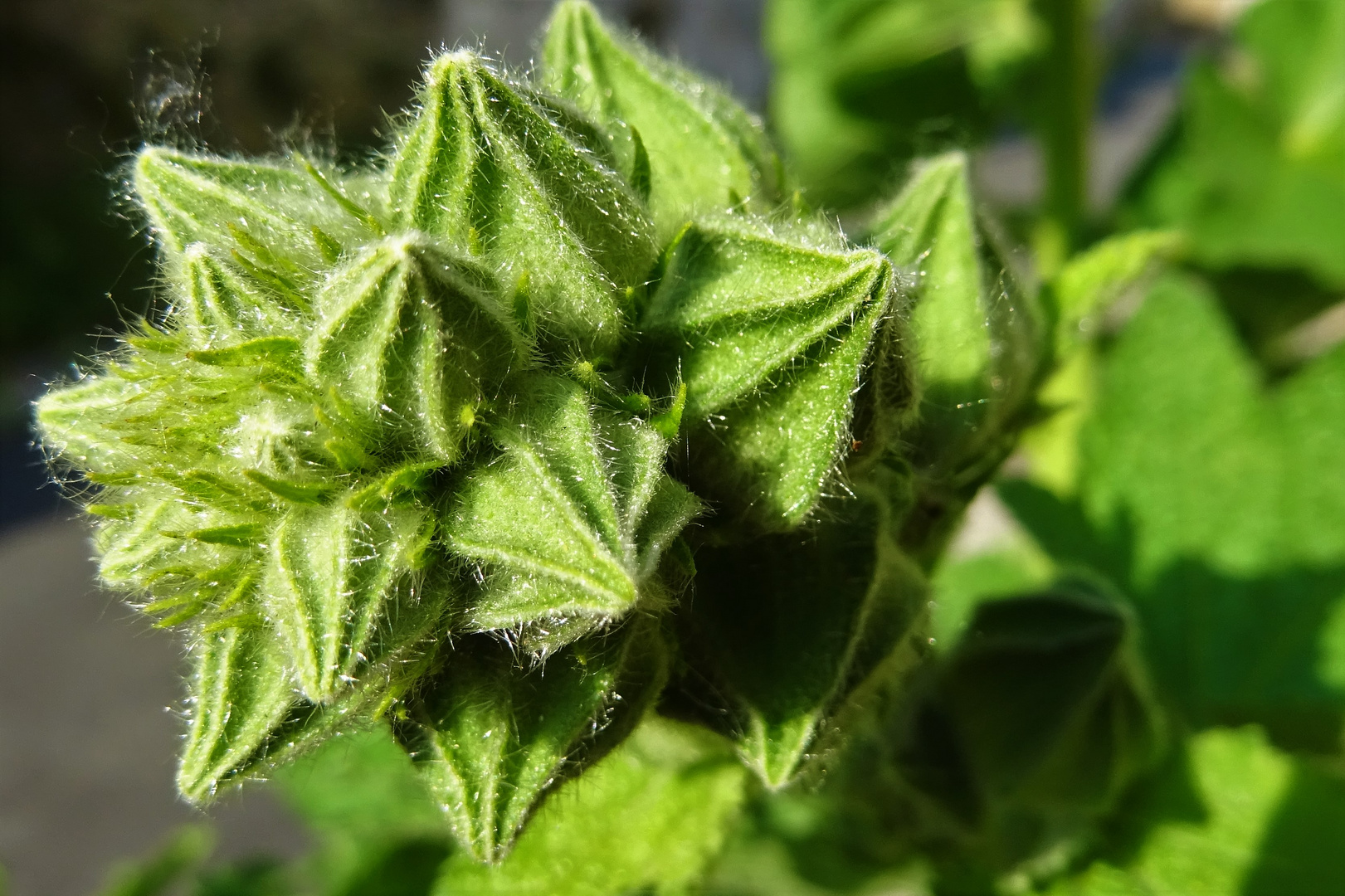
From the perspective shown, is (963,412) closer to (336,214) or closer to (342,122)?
(336,214)

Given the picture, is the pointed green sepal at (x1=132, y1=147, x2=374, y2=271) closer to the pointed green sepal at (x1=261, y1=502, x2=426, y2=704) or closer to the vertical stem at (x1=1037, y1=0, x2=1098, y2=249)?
the pointed green sepal at (x1=261, y1=502, x2=426, y2=704)

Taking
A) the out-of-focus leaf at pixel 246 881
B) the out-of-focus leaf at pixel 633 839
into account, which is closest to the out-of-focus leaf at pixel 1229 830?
the out-of-focus leaf at pixel 633 839

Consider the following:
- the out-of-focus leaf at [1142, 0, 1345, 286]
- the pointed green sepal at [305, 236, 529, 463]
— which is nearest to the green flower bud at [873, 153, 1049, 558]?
the pointed green sepal at [305, 236, 529, 463]

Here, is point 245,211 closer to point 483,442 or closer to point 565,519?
point 483,442

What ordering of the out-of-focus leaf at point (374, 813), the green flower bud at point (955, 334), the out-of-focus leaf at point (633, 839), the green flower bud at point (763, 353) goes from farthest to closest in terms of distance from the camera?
the out-of-focus leaf at point (374, 813) → the out-of-focus leaf at point (633, 839) → the green flower bud at point (955, 334) → the green flower bud at point (763, 353)

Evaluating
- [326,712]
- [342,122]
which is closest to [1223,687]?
[326,712]

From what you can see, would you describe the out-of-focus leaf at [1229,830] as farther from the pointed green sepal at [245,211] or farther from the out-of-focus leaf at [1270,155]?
the out-of-focus leaf at [1270,155]
